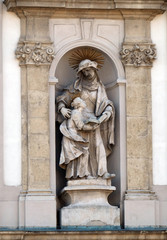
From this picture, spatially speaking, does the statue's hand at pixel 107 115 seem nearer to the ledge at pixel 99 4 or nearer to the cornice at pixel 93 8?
the cornice at pixel 93 8

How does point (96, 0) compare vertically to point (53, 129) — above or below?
above

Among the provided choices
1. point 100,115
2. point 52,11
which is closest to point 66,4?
point 52,11

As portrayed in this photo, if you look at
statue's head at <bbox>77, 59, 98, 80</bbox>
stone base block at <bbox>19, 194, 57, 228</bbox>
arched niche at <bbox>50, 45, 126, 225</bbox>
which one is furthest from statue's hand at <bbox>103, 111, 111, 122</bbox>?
stone base block at <bbox>19, 194, 57, 228</bbox>

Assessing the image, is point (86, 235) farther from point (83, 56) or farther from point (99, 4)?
point (99, 4)

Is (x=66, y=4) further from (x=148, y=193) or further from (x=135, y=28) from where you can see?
(x=148, y=193)

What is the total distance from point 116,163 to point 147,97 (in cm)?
117

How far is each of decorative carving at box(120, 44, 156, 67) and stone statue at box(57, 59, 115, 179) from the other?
504mm

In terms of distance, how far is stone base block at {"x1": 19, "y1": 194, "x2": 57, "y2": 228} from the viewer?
73.3 feet

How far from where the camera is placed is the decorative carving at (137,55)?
75.6 ft

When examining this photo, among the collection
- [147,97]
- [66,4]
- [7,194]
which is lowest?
[7,194]

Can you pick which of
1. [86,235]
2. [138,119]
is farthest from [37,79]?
[86,235]

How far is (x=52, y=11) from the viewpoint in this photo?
2294 centimetres

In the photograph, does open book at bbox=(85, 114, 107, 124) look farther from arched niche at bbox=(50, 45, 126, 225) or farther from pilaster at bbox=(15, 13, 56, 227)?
pilaster at bbox=(15, 13, 56, 227)

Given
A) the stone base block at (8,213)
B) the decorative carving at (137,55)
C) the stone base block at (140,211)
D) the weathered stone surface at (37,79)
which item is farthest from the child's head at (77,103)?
the stone base block at (8,213)
